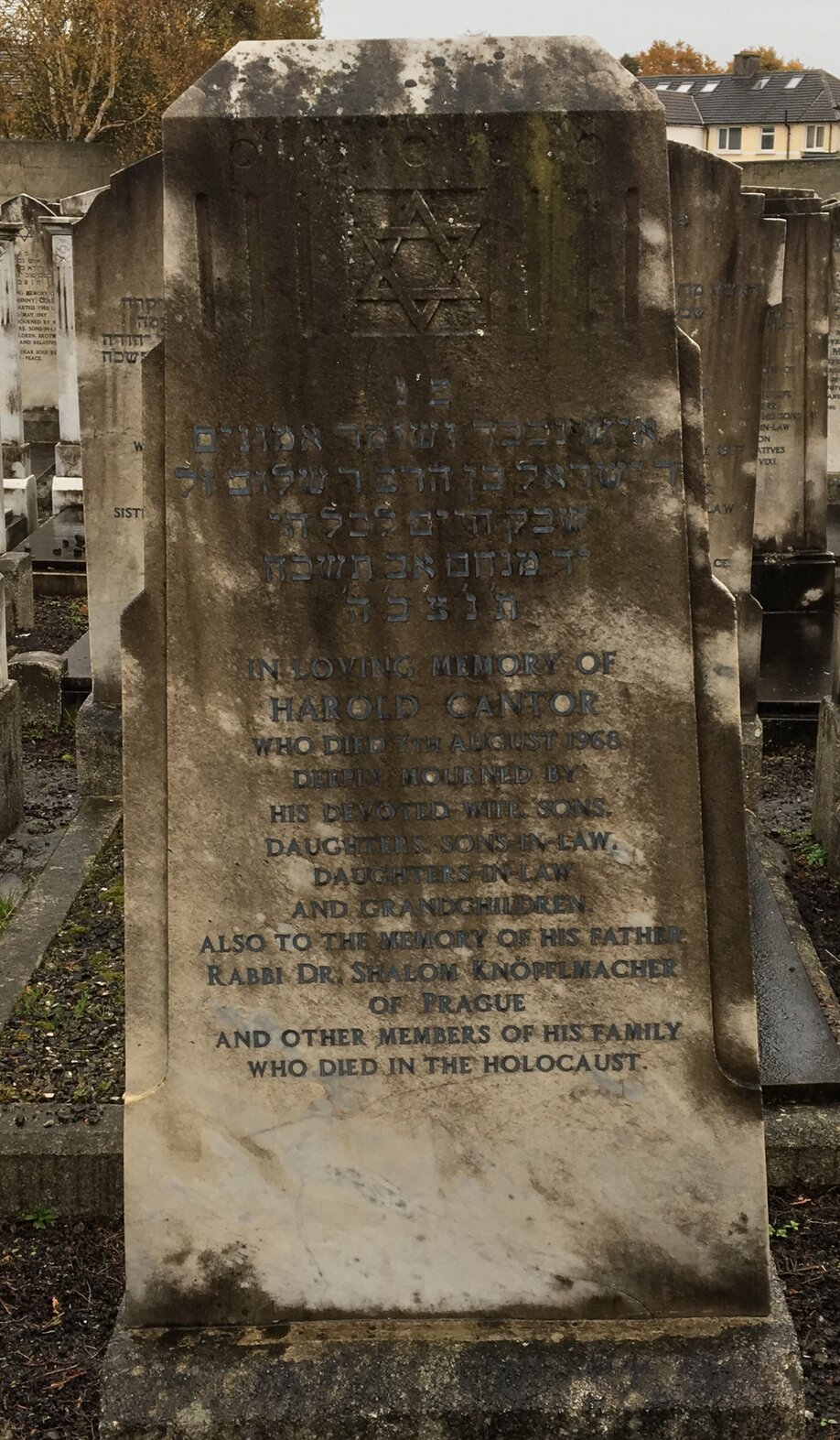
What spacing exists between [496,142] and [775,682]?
6857 millimetres

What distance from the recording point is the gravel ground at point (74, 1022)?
4.86 metres

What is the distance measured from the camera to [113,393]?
25.2 feet

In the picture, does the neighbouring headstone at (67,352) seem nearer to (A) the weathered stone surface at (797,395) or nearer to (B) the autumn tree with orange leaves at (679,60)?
(A) the weathered stone surface at (797,395)

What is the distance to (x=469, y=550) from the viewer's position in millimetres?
3238

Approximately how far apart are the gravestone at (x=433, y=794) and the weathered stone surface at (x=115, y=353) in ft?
14.8

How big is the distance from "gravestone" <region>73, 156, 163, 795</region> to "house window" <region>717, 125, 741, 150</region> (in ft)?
223

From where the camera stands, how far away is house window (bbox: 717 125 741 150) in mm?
69250

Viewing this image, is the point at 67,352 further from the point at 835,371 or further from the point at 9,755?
the point at 9,755

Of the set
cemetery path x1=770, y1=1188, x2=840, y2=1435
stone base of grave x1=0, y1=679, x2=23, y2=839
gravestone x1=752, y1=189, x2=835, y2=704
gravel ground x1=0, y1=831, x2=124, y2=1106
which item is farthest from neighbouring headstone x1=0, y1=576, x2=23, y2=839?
cemetery path x1=770, y1=1188, x2=840, y2=1435

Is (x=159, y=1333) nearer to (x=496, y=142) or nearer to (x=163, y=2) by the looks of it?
(x=496, y=142)

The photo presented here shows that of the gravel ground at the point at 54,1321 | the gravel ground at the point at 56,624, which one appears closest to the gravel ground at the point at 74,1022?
the gravel ground at the point at 54,1321

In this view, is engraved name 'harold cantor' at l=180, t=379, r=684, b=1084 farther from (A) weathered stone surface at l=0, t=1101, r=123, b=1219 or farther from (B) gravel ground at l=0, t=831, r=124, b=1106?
(B) gravel ground at l=0, t=831, r=124, b=1106

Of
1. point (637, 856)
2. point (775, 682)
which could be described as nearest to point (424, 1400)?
point (637, 856)

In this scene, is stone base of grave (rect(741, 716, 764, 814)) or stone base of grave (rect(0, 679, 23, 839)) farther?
stone base of grave (rect(0, 679, 23, 839))
